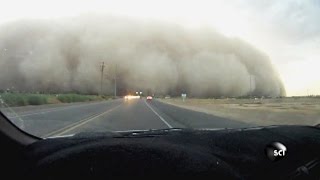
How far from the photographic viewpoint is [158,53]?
3297 millimetres

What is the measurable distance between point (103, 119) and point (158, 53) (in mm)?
2083

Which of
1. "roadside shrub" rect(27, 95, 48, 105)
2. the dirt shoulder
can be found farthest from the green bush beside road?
the dirt shoulder

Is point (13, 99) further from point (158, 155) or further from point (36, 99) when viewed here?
point (158, 155)

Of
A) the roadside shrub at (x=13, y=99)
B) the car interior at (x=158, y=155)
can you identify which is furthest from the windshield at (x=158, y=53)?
the car interior at (x=158, y=155)

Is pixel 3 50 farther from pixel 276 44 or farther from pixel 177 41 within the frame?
pixel 276 44

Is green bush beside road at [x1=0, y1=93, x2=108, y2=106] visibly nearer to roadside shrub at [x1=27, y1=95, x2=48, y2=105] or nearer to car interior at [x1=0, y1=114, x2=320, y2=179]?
roadside shrub at [x1=27, y1=95, x2=48, y2=105]

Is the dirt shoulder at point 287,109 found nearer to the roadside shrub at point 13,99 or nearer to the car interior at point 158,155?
→ the car interior at point 158,155

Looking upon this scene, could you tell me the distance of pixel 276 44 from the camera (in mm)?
3342

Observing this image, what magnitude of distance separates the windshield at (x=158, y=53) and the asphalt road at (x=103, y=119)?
0.21 feet

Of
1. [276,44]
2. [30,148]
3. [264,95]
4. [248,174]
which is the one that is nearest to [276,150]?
[248,174]

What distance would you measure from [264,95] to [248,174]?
2.75ft

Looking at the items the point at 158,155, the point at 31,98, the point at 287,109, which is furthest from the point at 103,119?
the point at 158,155

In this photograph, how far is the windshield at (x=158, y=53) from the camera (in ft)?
9.51

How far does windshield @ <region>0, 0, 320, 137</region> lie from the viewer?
2898 millimetres
